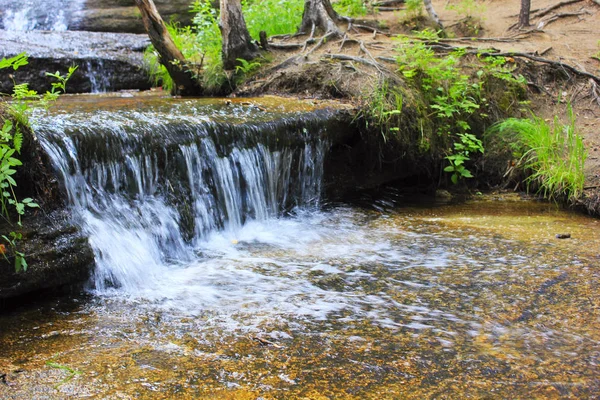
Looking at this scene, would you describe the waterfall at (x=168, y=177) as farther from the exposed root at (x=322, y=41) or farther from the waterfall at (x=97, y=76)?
the waterfall at (x=97, y=76)

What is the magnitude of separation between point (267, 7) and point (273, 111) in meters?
4.35

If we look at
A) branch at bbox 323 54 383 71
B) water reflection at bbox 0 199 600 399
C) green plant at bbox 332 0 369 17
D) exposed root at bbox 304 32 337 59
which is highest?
green plant at bbox 332 0 369 17

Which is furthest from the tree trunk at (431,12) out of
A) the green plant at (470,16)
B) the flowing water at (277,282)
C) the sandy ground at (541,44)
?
the flowing water at (277,282)

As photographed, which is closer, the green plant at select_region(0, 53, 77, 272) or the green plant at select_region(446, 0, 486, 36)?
the green plant at select_region(0, 53, 77, 272)

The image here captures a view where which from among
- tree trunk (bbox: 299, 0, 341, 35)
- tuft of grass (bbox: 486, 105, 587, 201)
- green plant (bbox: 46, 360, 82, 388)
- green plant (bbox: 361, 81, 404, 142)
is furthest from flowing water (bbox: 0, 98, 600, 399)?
tree trunk (bbox: 299, 0, 341, 35)

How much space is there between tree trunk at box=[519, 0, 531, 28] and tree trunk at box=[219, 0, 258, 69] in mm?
4969

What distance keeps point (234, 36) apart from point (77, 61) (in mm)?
3155

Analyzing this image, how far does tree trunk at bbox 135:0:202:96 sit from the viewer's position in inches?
302

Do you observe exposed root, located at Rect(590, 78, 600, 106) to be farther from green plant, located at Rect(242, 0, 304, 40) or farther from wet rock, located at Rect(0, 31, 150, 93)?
wet rock, located at Rect(0, 31, 150, 93)

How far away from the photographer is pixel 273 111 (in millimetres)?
6465

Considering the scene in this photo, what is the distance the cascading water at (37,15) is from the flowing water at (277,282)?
25.1ft

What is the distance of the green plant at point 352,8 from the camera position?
1041 centimetres

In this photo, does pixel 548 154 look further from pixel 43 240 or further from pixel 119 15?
pixel 119 15

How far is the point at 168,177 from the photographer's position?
524 cm
